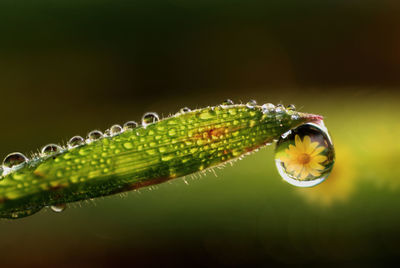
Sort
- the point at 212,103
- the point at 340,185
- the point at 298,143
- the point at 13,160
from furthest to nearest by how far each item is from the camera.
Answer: the point at 212,103
the point at 340,185
the point at 298,143
the point at 13,160

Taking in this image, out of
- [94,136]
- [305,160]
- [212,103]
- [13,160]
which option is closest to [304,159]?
[305,160]

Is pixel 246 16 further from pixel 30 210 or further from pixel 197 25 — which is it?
pixel 30 210

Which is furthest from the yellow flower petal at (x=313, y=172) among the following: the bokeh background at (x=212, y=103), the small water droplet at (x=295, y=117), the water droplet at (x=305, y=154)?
the bokeh background at (x=212, y=103)

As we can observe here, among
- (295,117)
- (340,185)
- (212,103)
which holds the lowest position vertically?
(295,117)

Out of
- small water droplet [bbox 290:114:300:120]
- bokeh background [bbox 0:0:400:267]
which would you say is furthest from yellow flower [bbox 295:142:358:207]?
small water droplet [bbox 290:114:300:120]

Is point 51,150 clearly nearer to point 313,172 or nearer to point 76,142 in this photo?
point 76,142

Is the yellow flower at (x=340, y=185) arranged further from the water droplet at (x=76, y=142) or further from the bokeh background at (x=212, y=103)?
the water droplet at (x=76, y=142)

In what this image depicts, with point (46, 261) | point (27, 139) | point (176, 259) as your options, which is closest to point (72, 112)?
point (27, 139)
